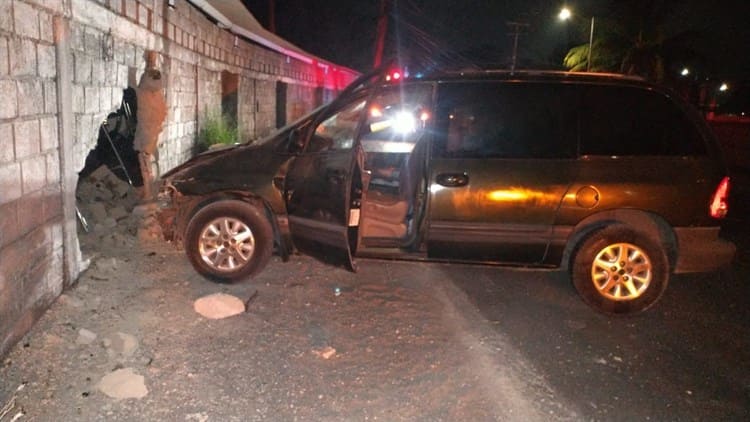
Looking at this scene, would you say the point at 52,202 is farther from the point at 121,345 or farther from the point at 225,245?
the point at 225,245

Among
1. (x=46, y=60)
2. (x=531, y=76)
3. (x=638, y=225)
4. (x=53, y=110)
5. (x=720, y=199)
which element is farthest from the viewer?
(x=531, y=76)

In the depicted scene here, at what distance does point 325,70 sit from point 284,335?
26554 millimetres

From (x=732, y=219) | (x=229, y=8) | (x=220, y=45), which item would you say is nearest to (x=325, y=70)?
(x=229, y=8)

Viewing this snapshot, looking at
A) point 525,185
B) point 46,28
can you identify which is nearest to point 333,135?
point 525,185

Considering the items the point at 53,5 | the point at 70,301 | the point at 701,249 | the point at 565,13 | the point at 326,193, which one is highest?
the point at 565,13

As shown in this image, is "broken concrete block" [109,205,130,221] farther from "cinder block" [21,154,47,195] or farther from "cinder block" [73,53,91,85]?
"cinder block" [21,154,47,195]

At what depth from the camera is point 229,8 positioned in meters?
13.6

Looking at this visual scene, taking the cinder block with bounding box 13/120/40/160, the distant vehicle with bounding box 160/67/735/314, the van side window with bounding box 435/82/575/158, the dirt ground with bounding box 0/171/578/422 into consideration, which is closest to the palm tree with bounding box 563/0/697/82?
the distant vehicle with bounding box 160/67/735/314

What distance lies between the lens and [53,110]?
4.67 meters

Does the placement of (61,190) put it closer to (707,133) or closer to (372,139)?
(372,139)

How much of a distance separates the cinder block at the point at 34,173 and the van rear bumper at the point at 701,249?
490cm

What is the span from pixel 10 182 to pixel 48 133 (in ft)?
2.56

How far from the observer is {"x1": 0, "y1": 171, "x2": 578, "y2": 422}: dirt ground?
3.57 metres

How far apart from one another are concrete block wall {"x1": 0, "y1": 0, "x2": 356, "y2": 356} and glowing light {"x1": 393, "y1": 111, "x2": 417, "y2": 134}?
3.10 m
